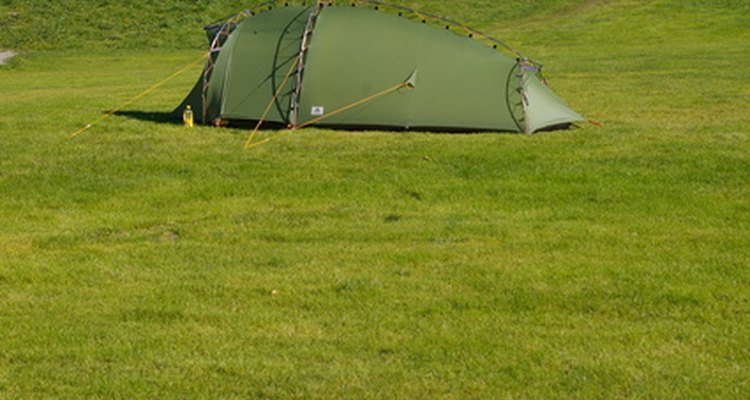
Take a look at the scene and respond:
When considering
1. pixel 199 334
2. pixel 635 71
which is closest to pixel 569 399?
pixel 199 334

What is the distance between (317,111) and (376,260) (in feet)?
23.8

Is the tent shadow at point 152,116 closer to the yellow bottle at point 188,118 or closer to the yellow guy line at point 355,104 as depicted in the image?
the yellow bottle at point 188,118

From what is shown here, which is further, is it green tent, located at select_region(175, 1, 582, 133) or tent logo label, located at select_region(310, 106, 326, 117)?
tent logo label, located at select_region(310, 106, 326, 117)

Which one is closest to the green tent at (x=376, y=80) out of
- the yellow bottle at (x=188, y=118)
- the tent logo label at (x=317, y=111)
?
the tent logo label at (x=317, y=111)

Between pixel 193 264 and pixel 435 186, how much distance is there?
393cm

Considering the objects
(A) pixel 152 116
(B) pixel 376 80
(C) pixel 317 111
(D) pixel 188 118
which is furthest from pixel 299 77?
(A) pixel 152 116

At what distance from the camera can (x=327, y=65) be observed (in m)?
17.3

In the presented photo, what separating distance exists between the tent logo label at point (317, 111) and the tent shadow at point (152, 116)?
2481 mm

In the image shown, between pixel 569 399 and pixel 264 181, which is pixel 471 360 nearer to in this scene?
pixel 569 399

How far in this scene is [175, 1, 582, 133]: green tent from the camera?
17062 millimetres

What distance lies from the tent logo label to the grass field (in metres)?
0.34

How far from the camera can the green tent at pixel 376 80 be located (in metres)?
17.1

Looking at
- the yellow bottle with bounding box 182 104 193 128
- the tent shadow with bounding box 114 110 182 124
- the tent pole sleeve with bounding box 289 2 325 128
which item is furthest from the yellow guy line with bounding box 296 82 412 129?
the tent shadow with bounding box 114 110 182 124

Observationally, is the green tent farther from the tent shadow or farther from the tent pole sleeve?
the tent shadow
